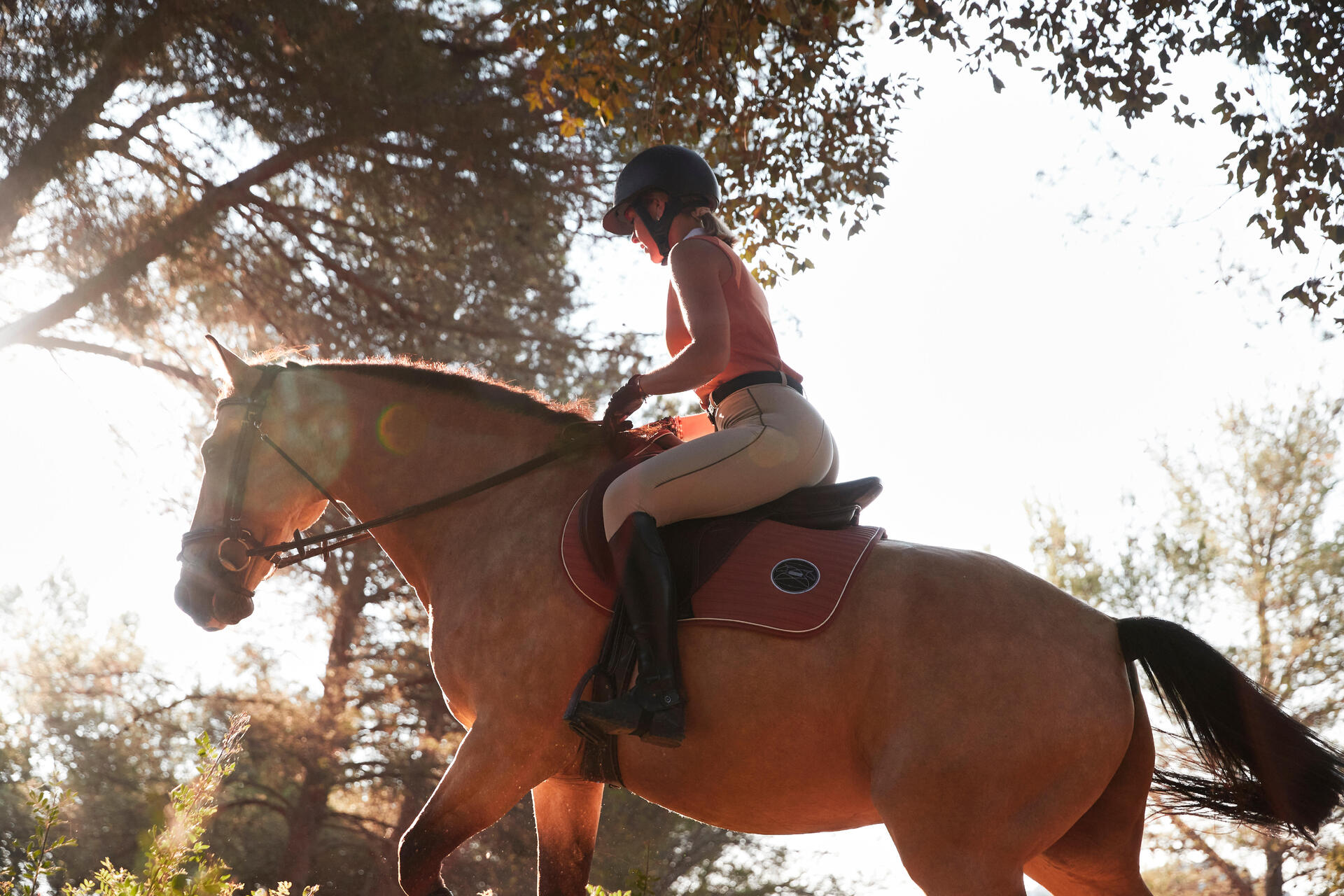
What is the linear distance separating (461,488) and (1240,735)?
9.80ft

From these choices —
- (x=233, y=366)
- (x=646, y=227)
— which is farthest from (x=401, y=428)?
(x=646, y=227)

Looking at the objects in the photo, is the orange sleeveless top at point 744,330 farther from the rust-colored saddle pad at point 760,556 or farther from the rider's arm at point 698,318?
the rust-colored saddle pad at point 760,556

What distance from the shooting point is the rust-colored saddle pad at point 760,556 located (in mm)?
3287

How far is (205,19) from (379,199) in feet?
8.16

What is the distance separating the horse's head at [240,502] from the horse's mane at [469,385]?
29 cm

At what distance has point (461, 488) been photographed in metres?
4.04

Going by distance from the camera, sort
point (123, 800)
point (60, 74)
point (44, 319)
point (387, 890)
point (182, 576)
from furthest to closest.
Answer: point (123, 800)
point (387, 890)
point (44, 319)
point (60, 74)
point (182, 576)

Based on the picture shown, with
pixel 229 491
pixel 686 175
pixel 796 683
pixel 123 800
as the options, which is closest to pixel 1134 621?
pixel 796 683

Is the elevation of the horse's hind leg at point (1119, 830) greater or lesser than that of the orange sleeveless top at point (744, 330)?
lesser

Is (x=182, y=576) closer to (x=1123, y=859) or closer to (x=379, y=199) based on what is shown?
(x=1123, y=859)

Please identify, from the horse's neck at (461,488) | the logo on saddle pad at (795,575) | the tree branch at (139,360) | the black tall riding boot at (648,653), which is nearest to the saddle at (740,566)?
the logo on saddle pad at (795,575)

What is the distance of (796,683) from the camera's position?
127 inches

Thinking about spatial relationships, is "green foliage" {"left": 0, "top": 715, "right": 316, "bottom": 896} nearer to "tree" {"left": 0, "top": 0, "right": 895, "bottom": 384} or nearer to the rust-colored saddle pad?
the rust-colored saddle pad

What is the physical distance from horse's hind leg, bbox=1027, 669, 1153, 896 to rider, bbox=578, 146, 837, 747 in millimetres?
1421
